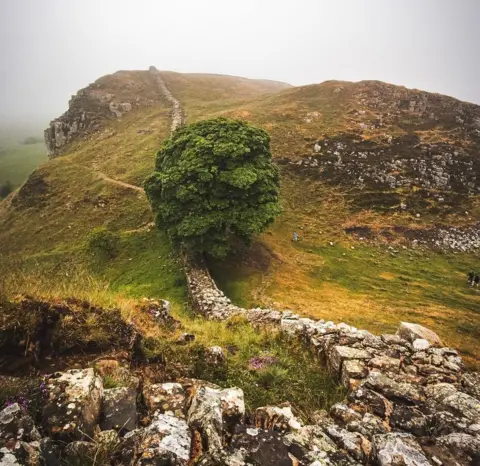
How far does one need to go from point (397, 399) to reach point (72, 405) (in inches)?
265

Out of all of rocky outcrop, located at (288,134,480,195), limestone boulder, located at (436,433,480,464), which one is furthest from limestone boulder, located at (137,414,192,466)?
rocky outcrop, located at (288,134,480,195)

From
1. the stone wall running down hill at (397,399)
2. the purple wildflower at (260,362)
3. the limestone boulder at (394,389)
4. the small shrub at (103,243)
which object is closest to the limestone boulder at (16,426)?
the stone wall running down hill at (397,399)

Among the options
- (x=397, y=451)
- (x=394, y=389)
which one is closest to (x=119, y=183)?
(x=394, y=389)

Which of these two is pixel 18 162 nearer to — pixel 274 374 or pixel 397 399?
pixel 274 374

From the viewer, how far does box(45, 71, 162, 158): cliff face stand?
6906 cm

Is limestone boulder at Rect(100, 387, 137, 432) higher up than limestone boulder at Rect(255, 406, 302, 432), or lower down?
higher up

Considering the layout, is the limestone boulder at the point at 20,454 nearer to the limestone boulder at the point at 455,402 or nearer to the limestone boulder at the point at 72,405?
the limestone boulder at the point at 72,405

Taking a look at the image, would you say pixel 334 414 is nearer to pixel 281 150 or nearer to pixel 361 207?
pixel 361 207

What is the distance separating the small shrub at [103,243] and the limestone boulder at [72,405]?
26.4 metres

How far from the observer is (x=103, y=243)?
2988cm

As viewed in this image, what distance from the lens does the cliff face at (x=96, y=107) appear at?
227ft

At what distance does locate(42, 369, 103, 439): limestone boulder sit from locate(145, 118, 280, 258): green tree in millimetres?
17654

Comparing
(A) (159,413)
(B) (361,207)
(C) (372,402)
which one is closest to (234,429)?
(A) (159,413)

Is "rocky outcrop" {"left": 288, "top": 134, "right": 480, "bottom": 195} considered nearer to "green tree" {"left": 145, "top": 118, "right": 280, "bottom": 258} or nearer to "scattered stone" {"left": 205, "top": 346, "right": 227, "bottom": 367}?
"green tree" {"left": 145, "top": 118, "right": 280, "bottom": 258}
